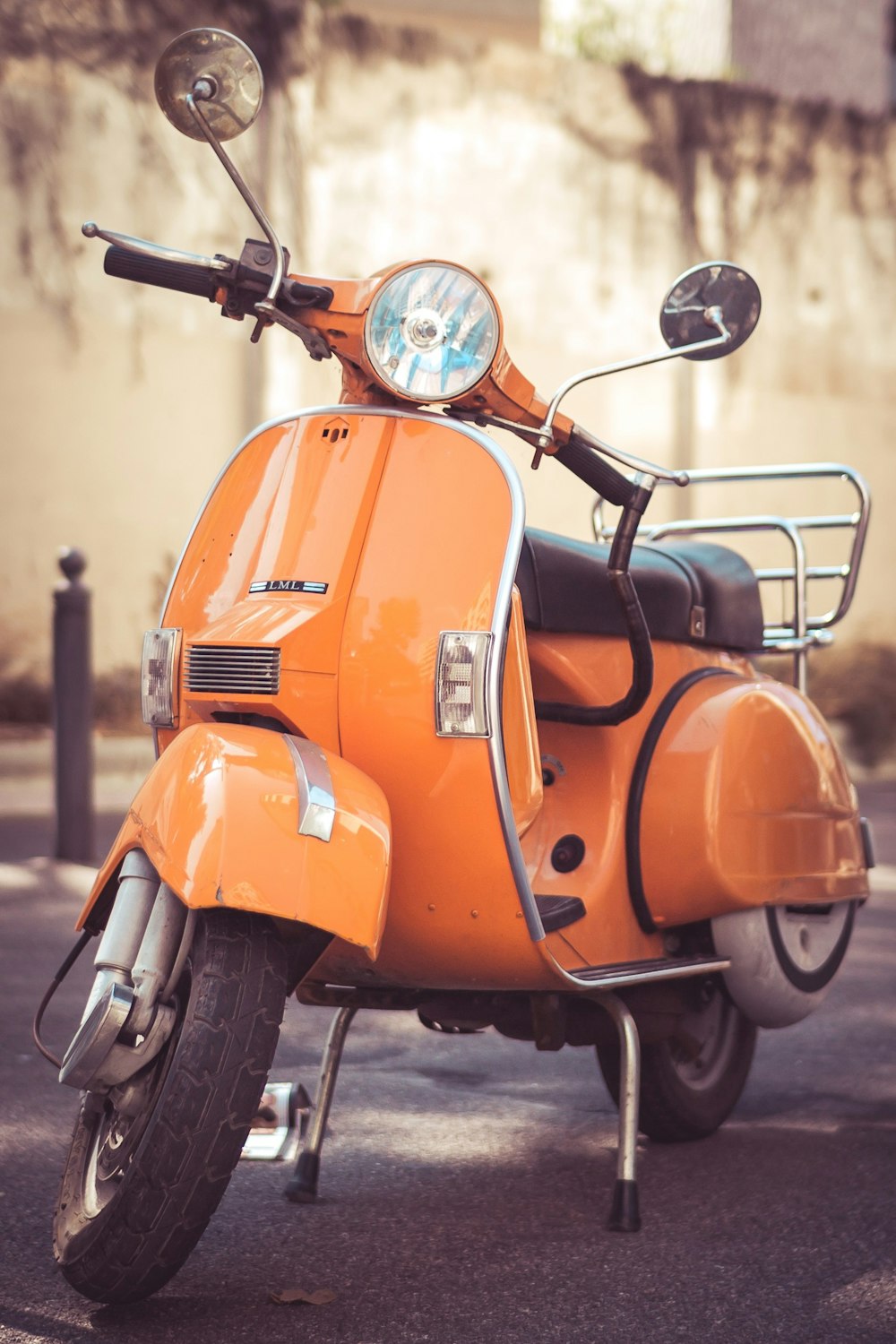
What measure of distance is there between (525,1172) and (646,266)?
989cm

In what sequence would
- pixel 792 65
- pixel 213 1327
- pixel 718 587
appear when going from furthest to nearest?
pixel 792 65, pixel 718 587, pixel 213 1327

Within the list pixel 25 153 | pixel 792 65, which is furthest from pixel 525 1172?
pixel 792 65

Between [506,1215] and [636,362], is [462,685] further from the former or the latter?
[506,1215]

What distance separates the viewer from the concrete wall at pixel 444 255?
394 inches

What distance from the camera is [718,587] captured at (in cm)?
355

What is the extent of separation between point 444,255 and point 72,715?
542cm

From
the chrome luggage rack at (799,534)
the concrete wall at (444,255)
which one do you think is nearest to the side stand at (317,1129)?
the chrome luggage rack at (799,534)

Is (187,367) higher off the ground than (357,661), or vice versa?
(187,367)

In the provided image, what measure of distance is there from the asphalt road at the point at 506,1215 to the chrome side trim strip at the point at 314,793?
70 centimetres

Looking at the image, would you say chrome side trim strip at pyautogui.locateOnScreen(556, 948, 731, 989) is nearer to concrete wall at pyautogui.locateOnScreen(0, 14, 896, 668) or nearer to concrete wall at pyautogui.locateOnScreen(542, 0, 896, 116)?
concrete wall at pyautogui.locateOnScreen(0, 14, 896, 668)

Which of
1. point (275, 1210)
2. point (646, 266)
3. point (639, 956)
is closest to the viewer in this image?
point (275, 1210)

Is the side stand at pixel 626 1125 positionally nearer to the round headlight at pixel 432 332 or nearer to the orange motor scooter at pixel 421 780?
the orange motor scooter at pixel 421 780

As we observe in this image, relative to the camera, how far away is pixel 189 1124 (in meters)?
2.25

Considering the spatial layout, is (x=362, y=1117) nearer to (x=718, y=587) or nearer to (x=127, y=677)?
(x=718, y=587)
